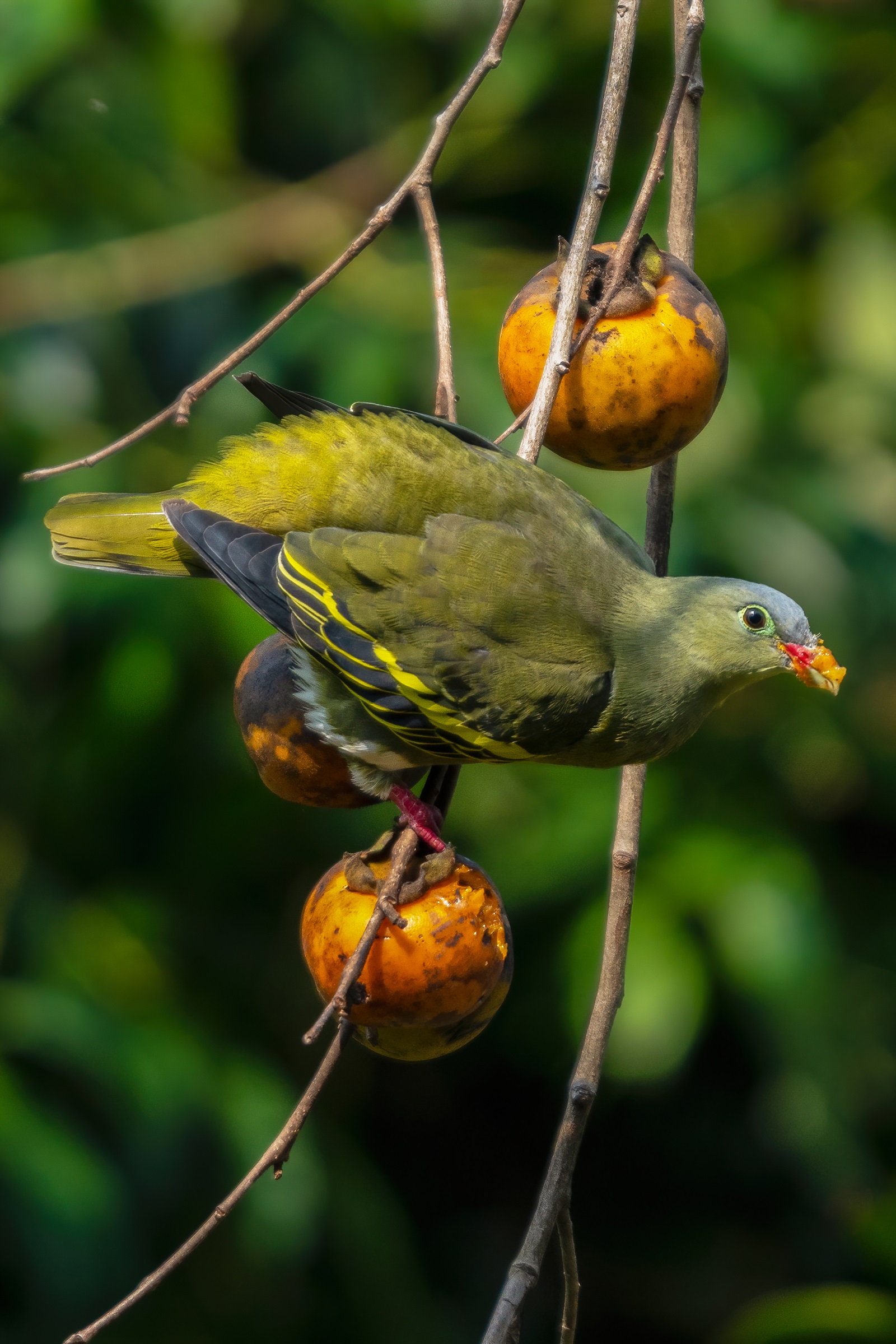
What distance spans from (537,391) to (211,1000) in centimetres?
304

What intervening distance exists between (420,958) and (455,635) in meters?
0.65

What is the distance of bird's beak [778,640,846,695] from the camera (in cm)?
214

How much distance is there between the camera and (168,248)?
4648 mm

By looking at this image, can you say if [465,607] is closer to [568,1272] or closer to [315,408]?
[315,408]

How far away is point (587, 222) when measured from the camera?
6.62 ft

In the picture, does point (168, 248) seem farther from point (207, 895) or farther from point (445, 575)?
point (445, 575)

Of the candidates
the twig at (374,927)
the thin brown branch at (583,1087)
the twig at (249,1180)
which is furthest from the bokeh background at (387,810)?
the twig at (249,1180)

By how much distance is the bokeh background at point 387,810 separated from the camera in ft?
12.8

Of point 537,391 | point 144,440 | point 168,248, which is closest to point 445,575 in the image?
point 537,391

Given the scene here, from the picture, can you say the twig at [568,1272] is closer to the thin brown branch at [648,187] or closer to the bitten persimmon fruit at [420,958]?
the bitten persimmon fruit at [420,958]

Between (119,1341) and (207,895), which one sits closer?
(119,1341)

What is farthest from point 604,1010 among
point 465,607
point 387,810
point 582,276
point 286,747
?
point 387,810

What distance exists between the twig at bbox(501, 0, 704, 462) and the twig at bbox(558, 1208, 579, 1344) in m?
1.11

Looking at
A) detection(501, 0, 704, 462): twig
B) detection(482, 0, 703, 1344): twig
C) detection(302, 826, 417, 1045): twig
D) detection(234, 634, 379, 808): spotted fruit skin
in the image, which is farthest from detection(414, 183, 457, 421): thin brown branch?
detection(302, 826, 417, 1045): twig
